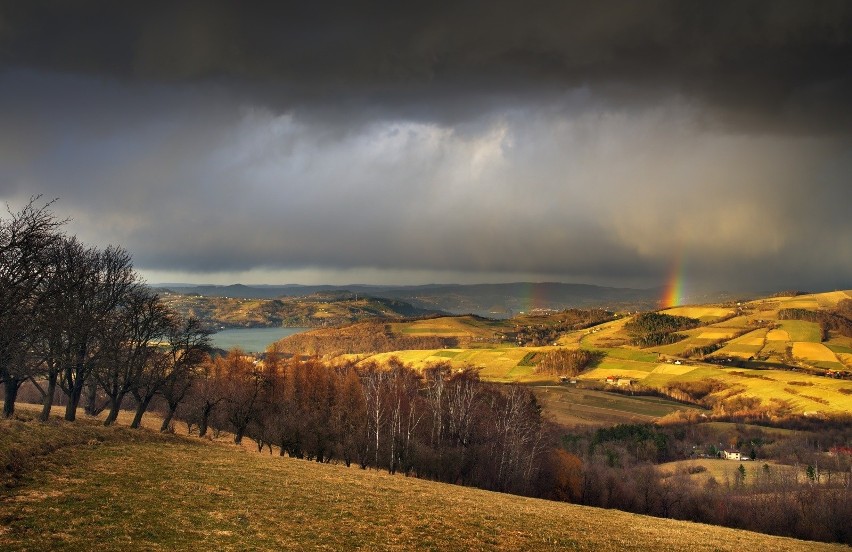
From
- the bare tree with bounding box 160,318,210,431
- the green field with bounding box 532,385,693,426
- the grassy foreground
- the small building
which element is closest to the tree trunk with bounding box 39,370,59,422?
the grassy foreground

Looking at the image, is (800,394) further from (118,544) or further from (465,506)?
(118,544)

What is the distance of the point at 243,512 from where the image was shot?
936 inches

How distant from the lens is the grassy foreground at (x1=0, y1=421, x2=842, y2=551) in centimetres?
1898

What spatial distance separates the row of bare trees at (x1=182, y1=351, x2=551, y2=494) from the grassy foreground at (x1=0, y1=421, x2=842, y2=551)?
28.5m

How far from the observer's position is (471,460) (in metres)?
71.4

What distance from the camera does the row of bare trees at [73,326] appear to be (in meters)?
38.0

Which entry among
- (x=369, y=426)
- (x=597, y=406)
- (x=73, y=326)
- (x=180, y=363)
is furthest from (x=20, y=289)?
(x=597, y=406)

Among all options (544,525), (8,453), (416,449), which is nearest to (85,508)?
(8,453)

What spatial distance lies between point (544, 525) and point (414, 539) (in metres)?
10.6

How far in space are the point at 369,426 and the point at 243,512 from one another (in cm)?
5158

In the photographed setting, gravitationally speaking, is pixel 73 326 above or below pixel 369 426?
above

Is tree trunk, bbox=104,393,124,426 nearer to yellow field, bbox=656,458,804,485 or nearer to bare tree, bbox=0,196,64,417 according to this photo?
bare tree, bbox=0,196,64,417

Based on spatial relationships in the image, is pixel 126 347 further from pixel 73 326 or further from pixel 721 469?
pixel 721 469

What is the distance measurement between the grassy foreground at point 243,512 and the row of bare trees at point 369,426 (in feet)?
93.6
